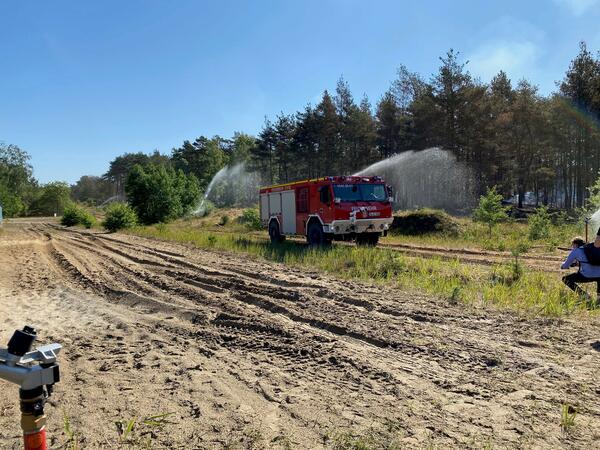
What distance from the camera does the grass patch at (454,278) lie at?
713cm

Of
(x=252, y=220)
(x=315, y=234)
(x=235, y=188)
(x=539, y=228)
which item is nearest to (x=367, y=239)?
(x=315, y=234)

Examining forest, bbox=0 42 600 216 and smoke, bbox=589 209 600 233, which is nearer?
smoke, bbox=589 209 600 233

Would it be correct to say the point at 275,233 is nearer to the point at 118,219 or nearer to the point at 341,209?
the point at 341,209

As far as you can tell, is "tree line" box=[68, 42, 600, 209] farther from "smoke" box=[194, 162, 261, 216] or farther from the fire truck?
the fire truck

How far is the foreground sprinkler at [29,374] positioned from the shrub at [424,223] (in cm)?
2087

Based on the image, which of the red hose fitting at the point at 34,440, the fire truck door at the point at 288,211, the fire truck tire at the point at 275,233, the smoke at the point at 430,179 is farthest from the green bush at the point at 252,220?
the red hose fitting at the point at 34,440

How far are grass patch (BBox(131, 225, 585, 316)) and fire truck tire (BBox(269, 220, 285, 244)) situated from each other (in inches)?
164

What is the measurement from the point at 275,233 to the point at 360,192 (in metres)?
4.73

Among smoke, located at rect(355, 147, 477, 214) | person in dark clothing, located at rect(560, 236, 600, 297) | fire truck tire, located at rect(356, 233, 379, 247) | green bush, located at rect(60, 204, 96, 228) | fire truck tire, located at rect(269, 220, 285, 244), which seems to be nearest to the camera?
person in dark clothing, located at rect(560, 236, 600, 297)

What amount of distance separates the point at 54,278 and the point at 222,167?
63.9 m

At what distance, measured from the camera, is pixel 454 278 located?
9031 millimetres

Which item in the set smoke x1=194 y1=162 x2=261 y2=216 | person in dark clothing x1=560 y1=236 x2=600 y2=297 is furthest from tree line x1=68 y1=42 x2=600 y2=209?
person in dark clothing x1=560 y1=236 x2=600 y2=297

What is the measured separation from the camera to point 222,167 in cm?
7400

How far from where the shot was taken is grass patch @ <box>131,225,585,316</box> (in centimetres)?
713
